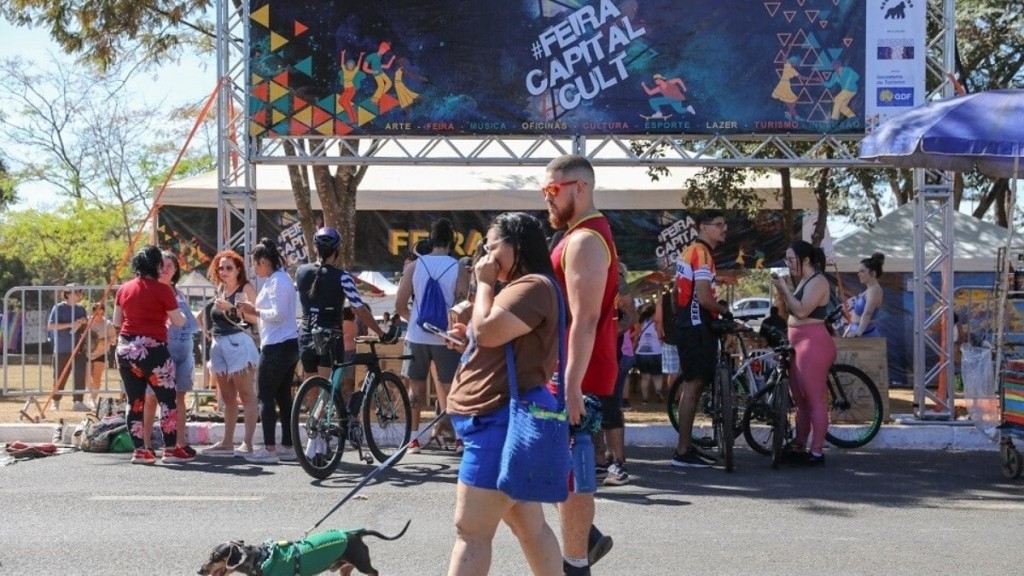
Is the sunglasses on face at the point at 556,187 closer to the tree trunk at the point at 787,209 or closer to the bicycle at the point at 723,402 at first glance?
the bicycle at the point at 723,402

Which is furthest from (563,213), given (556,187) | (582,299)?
(582,299)

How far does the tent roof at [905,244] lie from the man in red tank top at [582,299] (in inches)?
569

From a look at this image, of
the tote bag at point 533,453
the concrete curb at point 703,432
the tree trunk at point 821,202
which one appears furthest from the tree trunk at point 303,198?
the tote bag at point 533,453

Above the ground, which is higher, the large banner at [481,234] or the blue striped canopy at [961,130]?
the blue striped canopy at [961,130]

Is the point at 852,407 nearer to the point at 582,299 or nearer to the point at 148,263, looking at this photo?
the point at 148,263

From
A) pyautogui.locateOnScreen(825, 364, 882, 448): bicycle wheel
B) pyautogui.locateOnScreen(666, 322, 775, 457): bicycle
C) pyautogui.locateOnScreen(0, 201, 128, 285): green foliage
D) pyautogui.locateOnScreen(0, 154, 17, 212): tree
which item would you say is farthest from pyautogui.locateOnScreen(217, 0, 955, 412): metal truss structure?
pyautogui.locateOnScreen(0, 201, 128, 285): green foliage

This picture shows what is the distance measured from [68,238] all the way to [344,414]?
4137 centimetres

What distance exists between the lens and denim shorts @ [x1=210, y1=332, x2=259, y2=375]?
10391mm

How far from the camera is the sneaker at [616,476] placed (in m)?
9.02

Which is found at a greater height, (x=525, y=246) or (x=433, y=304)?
(x=525, y=246)

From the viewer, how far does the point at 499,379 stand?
4691 millimetres

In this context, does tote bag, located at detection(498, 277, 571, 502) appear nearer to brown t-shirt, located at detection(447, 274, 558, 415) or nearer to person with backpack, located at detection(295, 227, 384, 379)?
brown t-shirt, located at detection(447, 274, 558, 415)

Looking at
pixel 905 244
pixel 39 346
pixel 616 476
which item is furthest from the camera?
pixel 905 244

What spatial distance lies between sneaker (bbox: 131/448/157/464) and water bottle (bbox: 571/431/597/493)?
18.6 ft
